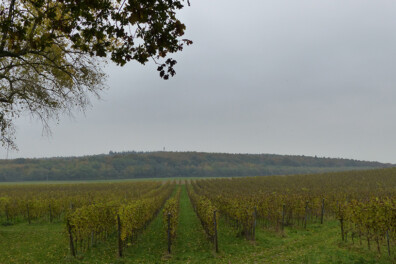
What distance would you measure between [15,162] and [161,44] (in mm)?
159924

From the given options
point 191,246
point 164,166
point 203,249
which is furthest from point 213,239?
point 164,166

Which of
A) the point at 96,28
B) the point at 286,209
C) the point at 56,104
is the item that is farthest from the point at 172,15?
the point at 286,209

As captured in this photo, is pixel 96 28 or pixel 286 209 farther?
pixel 286 209

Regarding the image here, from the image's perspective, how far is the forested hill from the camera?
388ft

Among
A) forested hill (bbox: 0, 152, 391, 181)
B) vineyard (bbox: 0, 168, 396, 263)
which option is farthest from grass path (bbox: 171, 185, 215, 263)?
forested hill (bbox: 0, 152, 391, 181)

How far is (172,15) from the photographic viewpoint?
4629mm

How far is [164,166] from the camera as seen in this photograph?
14875cm

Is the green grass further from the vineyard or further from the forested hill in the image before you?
the forested hill

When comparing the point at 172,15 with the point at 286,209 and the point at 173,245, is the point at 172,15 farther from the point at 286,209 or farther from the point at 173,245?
the point at 286,209

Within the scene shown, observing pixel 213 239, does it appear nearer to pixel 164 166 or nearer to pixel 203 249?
pixel 203 249

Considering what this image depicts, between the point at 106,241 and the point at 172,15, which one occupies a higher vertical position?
the point at 172,15

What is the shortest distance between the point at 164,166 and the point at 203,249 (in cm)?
13895

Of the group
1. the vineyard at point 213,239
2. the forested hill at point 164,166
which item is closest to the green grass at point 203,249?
the vineyard at point 213,239

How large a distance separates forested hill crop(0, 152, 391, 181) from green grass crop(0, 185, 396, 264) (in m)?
114
